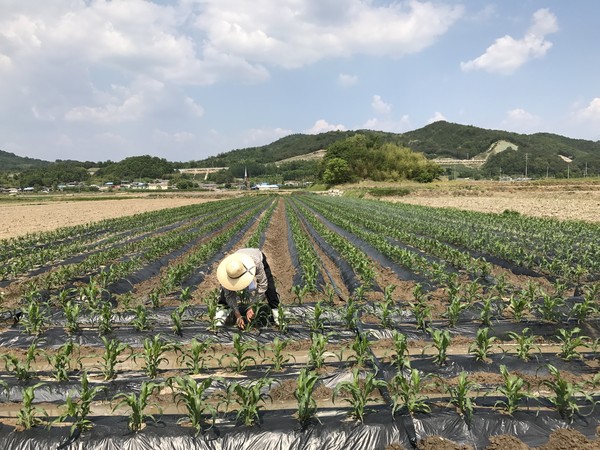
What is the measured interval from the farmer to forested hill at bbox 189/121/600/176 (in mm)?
86493

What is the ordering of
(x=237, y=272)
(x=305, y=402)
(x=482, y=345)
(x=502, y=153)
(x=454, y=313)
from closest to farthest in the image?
(x=305, y=402) → (x=482, y=345) → (x=237, y=272) → (x=454, y=313) → (x=502, y=153)

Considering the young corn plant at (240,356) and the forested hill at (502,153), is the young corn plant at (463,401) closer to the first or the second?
the young corn plant at (240,356)

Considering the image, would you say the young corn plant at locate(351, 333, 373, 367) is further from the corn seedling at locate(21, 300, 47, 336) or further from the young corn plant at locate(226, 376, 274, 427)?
the corn seedling at locate(21, 300, 47, 336)

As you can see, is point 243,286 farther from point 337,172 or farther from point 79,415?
point 337,172

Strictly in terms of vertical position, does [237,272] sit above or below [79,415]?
above

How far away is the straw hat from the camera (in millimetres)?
4855

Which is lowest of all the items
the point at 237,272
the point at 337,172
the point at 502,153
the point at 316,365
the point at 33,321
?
the point at 316,365

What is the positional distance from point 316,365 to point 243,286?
1281 millimetres

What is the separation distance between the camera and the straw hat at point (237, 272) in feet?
15.9

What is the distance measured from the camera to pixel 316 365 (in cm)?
428

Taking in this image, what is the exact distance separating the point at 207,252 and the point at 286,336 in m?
6.90

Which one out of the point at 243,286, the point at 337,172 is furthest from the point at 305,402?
the point at 337,172

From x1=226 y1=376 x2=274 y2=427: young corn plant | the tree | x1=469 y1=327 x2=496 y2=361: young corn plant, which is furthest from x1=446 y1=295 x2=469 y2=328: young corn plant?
the tree

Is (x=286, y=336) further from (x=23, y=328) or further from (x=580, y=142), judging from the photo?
(x=580, y=142)
